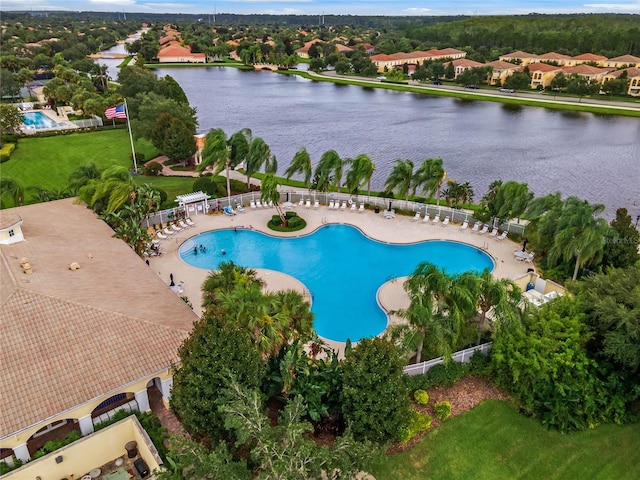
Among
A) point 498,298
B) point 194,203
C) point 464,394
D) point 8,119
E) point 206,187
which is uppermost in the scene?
point 8,119

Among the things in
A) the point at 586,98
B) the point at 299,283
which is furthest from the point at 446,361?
the point at 586,98

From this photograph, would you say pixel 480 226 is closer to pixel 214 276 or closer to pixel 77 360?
pixel 214 276

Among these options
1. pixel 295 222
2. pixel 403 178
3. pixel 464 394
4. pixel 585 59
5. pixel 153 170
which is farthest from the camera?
pixel 585 59

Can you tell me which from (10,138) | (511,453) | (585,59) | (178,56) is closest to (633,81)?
(585,59)

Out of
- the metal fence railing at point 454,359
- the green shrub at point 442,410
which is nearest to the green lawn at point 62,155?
the metal fence railing at point 454,359

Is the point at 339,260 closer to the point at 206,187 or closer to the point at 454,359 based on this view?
the point at 454,359

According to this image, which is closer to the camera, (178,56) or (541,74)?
(541,74)
